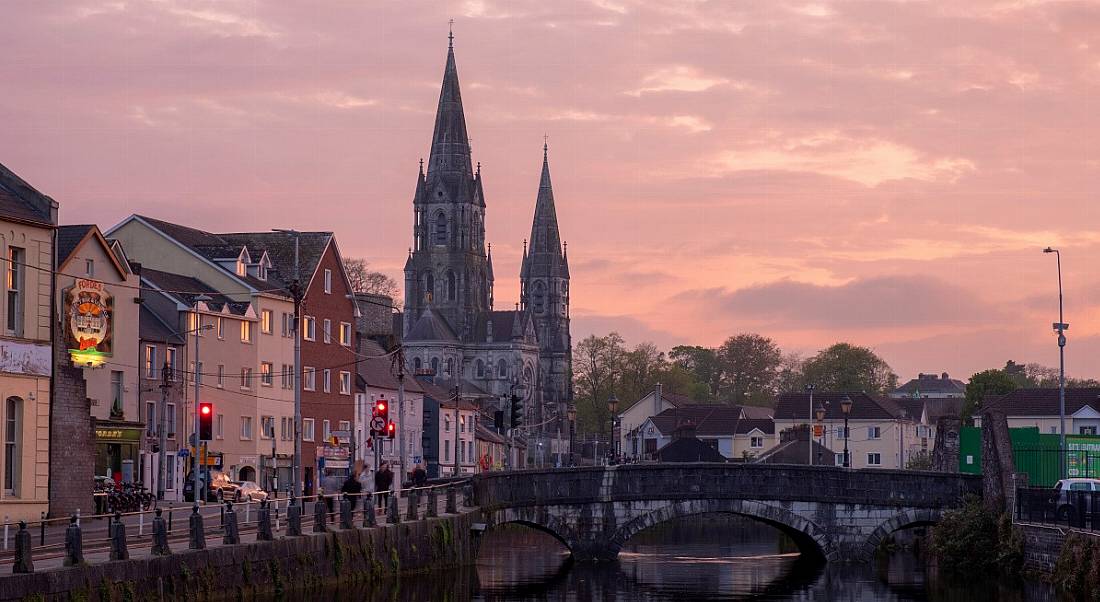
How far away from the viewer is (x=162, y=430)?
72.6 meters

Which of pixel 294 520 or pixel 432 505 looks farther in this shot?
pixel 432 505

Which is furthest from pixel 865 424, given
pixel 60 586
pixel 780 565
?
pixel 60 586

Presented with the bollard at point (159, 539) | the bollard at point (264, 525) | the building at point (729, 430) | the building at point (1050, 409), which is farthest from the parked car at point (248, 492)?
the building at point (729, 430)

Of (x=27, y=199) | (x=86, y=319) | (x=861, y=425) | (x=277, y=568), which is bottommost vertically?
(x=277, y=568)

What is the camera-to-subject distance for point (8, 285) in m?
44.2

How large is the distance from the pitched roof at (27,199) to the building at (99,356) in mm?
2812

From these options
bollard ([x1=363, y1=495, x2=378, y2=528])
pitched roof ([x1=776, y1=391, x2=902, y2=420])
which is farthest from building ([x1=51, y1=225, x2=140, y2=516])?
pitched roof ([x1=776, y1=391, x2=902, y2=420])

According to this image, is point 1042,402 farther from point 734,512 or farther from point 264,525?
point 264,525

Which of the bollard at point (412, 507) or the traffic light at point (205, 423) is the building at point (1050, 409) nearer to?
the bollard at point (412, 507)

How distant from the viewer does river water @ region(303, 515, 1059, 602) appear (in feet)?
159

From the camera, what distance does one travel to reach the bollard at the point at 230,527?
121ft

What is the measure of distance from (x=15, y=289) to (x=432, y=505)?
46.7 ft

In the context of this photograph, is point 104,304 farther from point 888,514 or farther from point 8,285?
point 888,514

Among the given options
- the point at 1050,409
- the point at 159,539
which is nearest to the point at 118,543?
the point at 159,539
